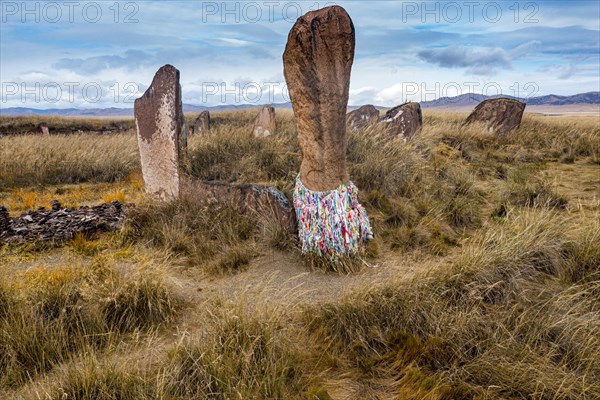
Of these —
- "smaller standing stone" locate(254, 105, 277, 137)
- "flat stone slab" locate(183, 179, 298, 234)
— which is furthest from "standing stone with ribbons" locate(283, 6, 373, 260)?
"smaller standing stone" locate(254, 105, 277, 137)

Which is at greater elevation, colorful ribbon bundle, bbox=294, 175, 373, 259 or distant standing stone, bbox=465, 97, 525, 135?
distant standing stone, bbox=465, 97, 525, 135

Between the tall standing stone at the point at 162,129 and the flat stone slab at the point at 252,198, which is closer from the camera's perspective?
the flat stone slab at the point at 252,198

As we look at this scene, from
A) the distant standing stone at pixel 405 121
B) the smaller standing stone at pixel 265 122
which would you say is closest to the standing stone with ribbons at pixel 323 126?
the distant standing stone at pixel 405 121

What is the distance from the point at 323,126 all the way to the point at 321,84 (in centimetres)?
41

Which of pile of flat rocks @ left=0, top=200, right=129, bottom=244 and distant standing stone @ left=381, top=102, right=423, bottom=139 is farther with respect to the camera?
distant standing stone @ left=381, top=102, right=423, bottom=139

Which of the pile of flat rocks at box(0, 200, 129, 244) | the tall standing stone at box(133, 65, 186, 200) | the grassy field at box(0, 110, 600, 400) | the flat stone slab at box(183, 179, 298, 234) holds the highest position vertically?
the tall standing stone at box(133, 65, 186, 200)

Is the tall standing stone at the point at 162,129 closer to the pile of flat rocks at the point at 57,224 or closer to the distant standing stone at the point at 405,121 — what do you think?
the pile of flat rocks at the point at 57,224

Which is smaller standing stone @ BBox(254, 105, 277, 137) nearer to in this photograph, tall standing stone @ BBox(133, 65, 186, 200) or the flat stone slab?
tall standing stone @ BBox(133, 65, 186, 200)

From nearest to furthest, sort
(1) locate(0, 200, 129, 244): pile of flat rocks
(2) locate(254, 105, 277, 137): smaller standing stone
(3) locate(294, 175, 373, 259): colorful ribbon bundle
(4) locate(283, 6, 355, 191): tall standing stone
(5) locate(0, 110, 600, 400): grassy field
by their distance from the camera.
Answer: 1. (5) locate(0, 110, 600, 400): grassy field
2. (4) locate(283, 6, 355, 191): tall standing stone
3. (3) locate(294, 175, 373, 259): colorful ribbon bundle
4. (1) locate(0, 200, 129, 244): pile of flat rocks
5. (2) locate(254, 105, 277, 137): smaller standing stone

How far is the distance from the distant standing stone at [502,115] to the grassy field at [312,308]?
638 cm

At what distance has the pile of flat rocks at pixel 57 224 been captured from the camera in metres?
4.89

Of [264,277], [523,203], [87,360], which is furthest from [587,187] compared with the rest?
[87,360]

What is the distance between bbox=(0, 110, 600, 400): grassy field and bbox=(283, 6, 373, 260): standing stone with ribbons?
347 millimetres

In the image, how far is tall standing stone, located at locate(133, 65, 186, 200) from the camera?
6156mm
